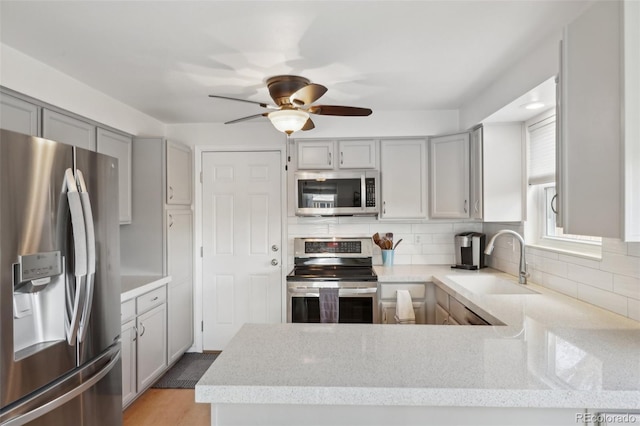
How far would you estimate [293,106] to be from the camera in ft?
6.98

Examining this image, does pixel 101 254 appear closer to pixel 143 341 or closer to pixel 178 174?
pixel 143 341

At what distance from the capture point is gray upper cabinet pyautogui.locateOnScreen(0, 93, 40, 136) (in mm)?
1821

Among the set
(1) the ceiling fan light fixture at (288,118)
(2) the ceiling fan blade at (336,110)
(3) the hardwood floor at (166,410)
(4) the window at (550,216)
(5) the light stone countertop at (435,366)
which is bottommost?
(3) the hardwood floor at (166,410)

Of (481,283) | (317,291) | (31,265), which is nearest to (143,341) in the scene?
(317,291)

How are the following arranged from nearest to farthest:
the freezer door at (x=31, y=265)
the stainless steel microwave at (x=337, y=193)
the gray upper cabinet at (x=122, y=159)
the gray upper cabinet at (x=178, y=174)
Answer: the freezer door at (x=31, y=265) < the gray upper cabinet at (x=122, y=159) < the gray upper cabinet at (x=178, y=174) < the stainless steel microwave at (x=337, y=193)

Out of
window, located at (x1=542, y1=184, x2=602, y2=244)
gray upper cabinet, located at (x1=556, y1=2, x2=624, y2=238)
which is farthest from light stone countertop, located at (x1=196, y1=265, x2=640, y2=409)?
window, located at (x1=542, y1=184, x2=602, y2=244)

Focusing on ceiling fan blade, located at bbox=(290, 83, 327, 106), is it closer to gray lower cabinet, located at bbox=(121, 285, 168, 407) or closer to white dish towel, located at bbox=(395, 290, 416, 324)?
white dish towel, located at bbox=(395, 290, 416, 324)

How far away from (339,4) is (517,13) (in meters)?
0.82

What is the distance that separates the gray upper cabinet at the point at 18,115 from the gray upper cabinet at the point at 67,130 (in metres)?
0.06

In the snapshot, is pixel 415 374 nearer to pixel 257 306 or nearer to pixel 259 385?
pixel 259 385

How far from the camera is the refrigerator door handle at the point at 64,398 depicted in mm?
1391

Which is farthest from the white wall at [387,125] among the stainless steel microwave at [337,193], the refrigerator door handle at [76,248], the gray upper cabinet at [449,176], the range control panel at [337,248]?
the refrigerator door handle at [76,248]

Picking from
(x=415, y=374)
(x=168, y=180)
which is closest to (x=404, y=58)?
(x=415, y=374)

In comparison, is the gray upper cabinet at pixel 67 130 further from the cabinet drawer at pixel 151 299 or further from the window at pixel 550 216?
the window at pixel 550 216
